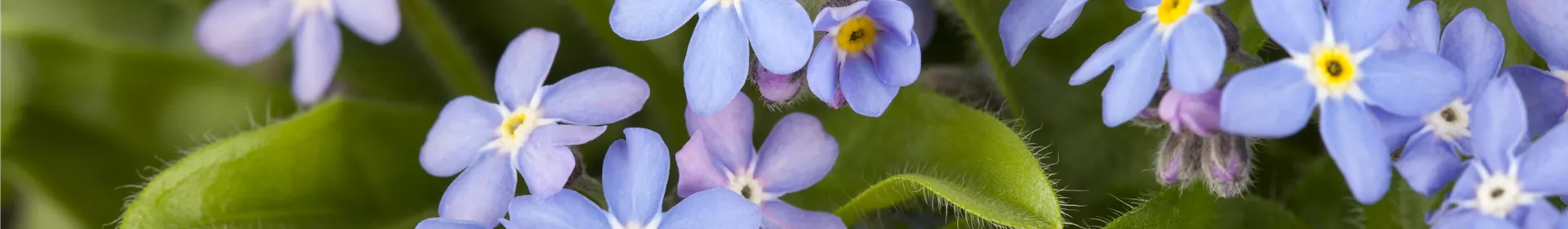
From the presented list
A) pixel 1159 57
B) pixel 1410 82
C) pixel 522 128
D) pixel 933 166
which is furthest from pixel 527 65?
pixel 1410 82

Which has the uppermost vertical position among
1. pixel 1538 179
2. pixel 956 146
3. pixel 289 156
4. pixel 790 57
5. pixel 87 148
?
pixel 87 148

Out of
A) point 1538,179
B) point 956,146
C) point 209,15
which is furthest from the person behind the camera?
point 209,15

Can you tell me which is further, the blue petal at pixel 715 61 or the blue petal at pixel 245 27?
the blue petal at pixel 245 27

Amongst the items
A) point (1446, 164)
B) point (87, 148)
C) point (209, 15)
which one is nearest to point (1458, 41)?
point (1446, 164)

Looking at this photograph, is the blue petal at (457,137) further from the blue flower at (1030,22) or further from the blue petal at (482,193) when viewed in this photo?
the blue flower at (1030,22)

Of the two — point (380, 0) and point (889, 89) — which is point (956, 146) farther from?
point (380, 0)

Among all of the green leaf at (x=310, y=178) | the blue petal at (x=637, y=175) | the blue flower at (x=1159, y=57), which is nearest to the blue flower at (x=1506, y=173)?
the blue flower at (x=1159, y=57)
